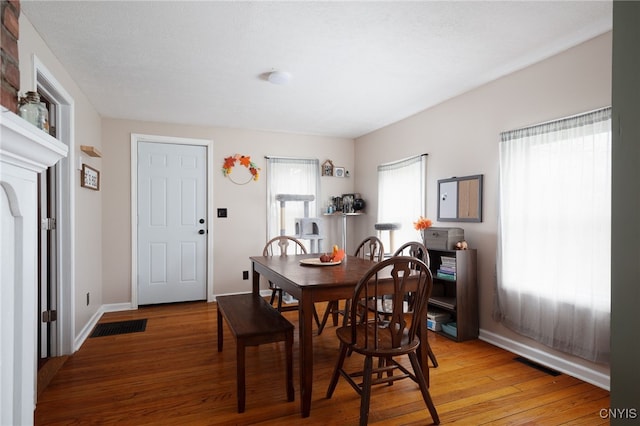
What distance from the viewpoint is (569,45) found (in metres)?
2.52

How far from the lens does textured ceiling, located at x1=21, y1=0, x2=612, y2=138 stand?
2.10 metres

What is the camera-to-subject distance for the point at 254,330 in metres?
2.21

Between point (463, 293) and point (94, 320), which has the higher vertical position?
point (463, 293)

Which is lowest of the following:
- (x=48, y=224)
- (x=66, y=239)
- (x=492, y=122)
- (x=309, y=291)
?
(x=309, y=291)

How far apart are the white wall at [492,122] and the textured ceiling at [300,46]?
0.13m

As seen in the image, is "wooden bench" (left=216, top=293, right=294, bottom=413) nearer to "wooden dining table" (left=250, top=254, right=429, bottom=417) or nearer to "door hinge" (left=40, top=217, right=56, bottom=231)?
"wooden dining table" (left=250, top=254, right=429, bottom=417)

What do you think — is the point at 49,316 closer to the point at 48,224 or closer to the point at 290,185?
the point at 48,224

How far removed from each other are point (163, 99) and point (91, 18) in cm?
152

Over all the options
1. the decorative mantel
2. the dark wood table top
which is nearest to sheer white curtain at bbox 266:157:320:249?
the dark wood table top

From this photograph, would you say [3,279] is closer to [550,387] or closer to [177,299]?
[550,387]

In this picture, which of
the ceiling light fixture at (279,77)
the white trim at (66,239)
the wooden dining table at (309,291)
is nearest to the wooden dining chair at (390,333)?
the wooden dining table at (309,291)

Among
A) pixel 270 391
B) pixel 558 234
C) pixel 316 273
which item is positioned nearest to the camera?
pixel 270 391

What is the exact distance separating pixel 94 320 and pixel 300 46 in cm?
351

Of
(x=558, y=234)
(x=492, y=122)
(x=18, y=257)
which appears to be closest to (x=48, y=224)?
(x=18, y=257)
